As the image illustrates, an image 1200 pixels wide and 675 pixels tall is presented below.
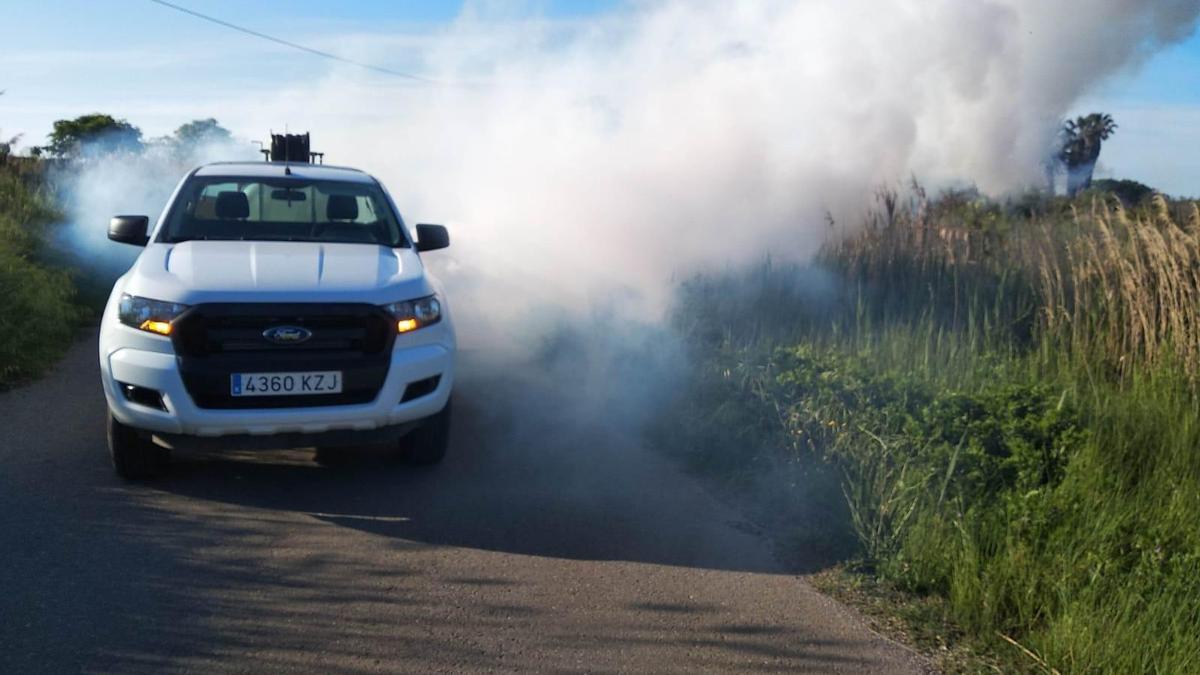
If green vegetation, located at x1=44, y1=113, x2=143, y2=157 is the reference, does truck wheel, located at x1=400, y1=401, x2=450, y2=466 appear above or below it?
below

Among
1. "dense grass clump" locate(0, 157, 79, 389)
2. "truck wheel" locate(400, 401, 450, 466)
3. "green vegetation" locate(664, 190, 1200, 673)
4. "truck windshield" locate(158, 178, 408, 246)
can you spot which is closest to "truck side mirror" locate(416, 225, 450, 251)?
"truck windshield" locate(158, 178, 408, 246)

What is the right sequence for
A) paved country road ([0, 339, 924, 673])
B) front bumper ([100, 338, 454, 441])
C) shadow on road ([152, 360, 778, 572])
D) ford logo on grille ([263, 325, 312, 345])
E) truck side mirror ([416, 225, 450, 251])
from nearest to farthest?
paved country road ([0, 339, 924, 673])
shadow on road ([152, 360, 778, 572])
front bumper ([100, 338, 454, 441])
ford logo on grille ([263, 325, 312, 345])
truck side mirror ([416, 225, 450, 251])

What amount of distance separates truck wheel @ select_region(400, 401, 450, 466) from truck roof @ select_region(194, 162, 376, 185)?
7.53 feet

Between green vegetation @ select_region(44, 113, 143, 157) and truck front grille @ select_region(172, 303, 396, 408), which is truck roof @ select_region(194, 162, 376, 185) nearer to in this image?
truck front grille @ select_region(172, 303, 396, 408)

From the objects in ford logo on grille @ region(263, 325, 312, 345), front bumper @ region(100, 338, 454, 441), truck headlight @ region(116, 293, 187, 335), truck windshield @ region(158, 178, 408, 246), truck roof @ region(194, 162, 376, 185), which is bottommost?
front bumper @ region(100, 338, 454, 441)

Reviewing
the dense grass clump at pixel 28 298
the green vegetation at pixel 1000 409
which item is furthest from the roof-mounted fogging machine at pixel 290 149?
the green vegetation at pixel 1000 409

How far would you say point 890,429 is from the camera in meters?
5.96

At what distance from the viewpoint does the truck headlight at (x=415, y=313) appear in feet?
19.4

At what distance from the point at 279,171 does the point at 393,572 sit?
4034 mm

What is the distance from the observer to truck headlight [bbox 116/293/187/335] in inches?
219

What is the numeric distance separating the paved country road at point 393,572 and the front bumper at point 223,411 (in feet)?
1.45

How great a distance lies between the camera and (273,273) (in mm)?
5906

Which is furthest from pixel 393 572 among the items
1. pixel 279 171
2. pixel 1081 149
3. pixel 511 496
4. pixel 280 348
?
pixel 1081 149

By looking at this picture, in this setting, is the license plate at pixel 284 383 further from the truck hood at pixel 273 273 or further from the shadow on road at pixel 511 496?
the shadow on road at pixel 511 496
